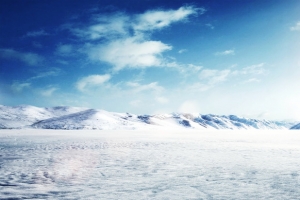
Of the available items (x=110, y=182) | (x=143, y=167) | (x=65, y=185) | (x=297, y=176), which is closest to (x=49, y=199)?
(x=65, y=185)

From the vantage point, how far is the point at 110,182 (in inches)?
318

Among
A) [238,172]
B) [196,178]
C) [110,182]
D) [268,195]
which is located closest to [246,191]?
[268,195]

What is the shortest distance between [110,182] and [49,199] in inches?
89.6

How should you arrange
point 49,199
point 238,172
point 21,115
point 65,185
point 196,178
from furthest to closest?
point 21,115 → point 238,172 → point 196,178 → point 65,185 → point 49,199

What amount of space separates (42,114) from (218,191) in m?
157

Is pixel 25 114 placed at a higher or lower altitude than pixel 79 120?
higher

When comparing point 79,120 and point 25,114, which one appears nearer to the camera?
point 79,120

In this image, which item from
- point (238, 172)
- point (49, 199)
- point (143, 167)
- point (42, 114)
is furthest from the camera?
point (42, 114)

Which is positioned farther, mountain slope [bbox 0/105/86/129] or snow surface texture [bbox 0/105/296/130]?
mountain slope [bbox 0/105/86/129]

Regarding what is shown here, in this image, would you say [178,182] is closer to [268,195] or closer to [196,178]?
[196,178]

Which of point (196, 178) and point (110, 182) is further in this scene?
point (196, 178)

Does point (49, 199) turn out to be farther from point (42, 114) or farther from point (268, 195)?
point (42, 114)

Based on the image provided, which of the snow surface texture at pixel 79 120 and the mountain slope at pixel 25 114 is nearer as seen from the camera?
the snow surface texture at pixel 79 120

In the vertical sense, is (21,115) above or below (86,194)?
above
